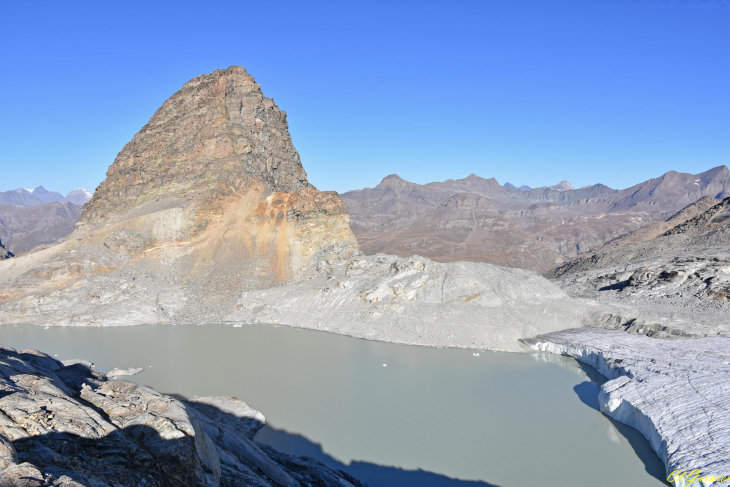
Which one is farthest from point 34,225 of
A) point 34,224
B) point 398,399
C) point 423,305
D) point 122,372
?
point 398,399

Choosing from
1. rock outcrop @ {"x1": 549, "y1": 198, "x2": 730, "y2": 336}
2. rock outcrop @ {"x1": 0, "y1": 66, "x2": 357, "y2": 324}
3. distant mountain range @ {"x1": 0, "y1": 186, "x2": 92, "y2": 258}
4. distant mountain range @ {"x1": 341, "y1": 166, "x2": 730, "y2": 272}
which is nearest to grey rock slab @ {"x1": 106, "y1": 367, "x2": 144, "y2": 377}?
rock outcrop @ {"x1": 0, "y1": 66, "x2": 357, "y2": 324}

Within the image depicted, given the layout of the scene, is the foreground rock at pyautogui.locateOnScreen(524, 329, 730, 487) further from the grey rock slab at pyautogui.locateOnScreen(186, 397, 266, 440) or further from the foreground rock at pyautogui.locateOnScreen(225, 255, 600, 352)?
the grey rock slab at pyautogui.locateOnScreen(186, 397, 266, 440)

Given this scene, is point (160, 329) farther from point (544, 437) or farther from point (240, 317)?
point (544, 437)

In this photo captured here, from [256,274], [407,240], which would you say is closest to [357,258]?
[256,274]

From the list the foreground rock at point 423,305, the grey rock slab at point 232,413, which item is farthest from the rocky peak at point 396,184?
the grey rock slab at point 232,413

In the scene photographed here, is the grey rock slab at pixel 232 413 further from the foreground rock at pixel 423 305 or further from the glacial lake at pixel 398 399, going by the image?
the foreground rock at pixel 423 305

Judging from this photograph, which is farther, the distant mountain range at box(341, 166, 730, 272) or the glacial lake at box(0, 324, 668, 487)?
the distant mountain range at box(341, 166, 730, 272)

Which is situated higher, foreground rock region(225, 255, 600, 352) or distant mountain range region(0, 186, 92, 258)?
distant mountain range region(0, 186, 92, 258)

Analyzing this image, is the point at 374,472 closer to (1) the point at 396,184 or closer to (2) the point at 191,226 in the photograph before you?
(2) the point at 191,226
